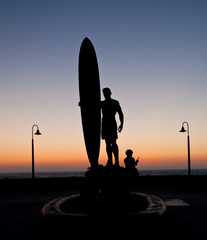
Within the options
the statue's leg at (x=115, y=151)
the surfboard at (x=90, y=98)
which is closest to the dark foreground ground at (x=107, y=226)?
the surfboard at (x=90, y=98)

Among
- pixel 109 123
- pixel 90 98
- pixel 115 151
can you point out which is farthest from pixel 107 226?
pixel 90 98

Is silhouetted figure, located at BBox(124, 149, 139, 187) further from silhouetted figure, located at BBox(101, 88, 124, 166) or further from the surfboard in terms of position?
the surfboard

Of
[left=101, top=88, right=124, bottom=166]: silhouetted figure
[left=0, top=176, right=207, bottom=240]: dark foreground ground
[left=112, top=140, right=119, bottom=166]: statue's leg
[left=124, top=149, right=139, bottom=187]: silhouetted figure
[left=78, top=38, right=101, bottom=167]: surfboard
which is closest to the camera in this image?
[left=0, top=176, right=207, bottom=240]: dark foreground ground

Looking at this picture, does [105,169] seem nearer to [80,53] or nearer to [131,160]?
[131,160]

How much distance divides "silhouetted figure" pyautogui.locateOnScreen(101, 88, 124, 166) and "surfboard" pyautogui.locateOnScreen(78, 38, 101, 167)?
0.59 ft

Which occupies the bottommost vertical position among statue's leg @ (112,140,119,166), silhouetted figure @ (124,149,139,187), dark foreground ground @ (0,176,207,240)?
dark foreground ground @ (0,176,207,240)

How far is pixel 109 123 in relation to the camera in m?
7.54

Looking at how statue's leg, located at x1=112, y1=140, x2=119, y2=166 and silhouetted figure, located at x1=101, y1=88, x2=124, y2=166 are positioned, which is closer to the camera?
silhouetted figure, located at x1=101, y1=88, x2=124, y2=166

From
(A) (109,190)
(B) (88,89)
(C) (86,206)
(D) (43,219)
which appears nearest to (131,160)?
(A) (109,190)

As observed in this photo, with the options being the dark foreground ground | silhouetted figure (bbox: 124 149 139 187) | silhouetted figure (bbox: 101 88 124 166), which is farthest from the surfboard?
the dark foreground ground

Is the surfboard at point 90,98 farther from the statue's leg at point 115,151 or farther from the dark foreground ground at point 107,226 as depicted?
the dark foreground ground at point 107,226

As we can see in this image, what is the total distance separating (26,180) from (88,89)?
43.5 ft

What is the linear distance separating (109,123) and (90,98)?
84 cm

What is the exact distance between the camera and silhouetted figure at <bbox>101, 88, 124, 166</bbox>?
7.54m
